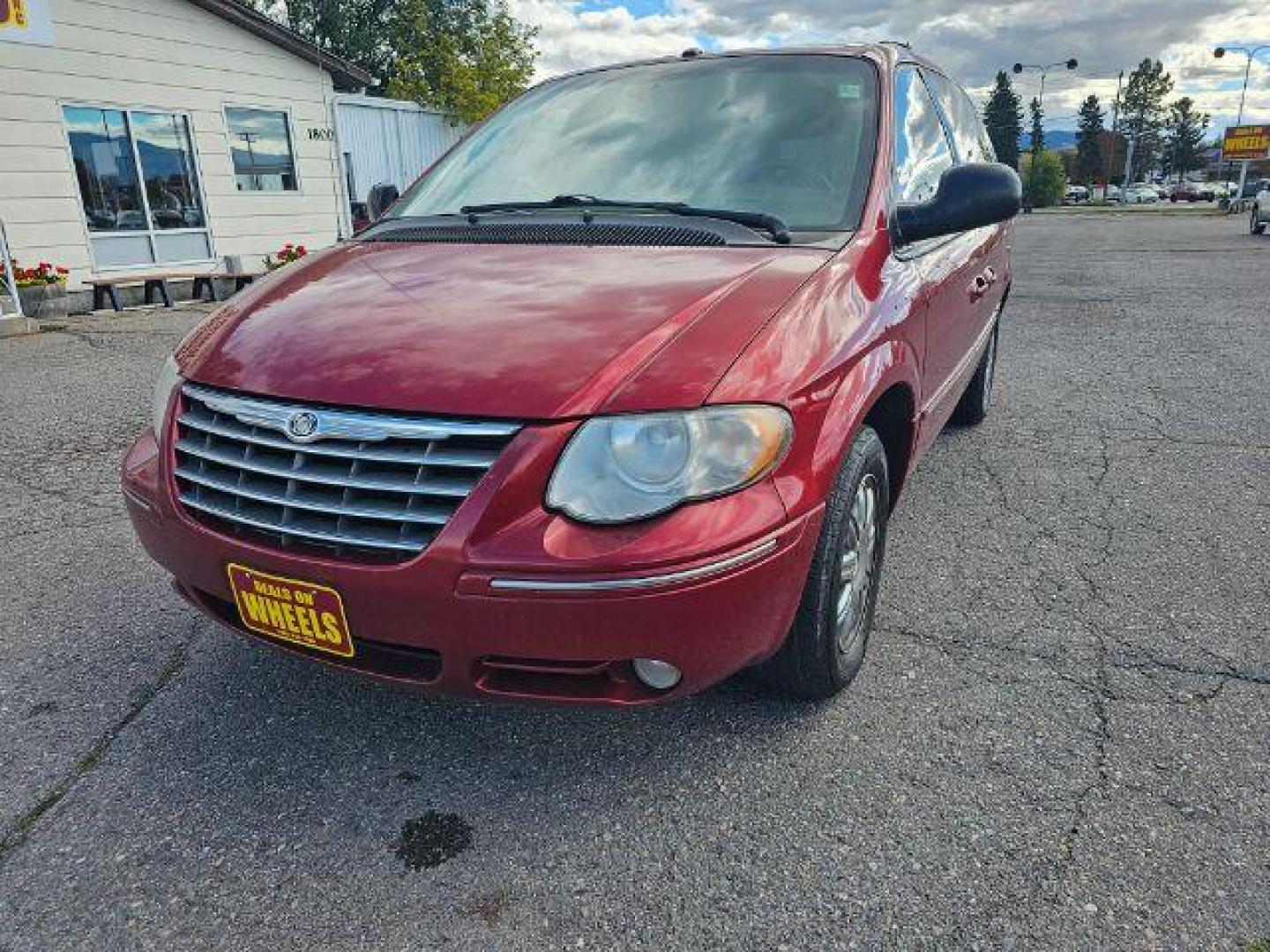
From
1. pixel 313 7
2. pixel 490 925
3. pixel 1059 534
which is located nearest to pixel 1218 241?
pixel 1059 534

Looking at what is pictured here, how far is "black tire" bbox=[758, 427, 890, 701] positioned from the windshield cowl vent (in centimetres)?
72

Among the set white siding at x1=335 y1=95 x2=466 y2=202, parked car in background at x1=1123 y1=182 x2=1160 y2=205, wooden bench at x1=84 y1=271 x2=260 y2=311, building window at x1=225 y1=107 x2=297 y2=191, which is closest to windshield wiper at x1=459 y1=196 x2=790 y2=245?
wooden bench at x1=84 y1=271 x2=260 y2=311

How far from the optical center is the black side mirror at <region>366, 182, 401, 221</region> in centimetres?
374

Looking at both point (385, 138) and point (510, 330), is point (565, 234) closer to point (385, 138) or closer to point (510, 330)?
point (510, 330)

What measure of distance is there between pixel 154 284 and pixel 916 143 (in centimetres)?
1056

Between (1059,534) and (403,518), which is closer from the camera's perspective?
(403,518)

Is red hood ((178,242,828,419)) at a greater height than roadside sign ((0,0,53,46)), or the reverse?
roadside sign ((0,0,53,46))

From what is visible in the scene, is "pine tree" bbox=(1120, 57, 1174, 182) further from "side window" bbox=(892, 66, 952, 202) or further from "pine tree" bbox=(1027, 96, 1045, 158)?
"side window" bbox=(892, 66, 952, 202)

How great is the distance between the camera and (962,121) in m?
4.29

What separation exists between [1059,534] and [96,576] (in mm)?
3766

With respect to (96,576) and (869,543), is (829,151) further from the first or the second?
(96,576)

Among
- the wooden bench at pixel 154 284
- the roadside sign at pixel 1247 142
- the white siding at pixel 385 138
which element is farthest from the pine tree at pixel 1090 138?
the wooden bench at pixel 154 284

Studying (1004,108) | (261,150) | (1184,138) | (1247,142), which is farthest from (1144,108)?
(261,150)

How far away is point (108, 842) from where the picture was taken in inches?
79.0
